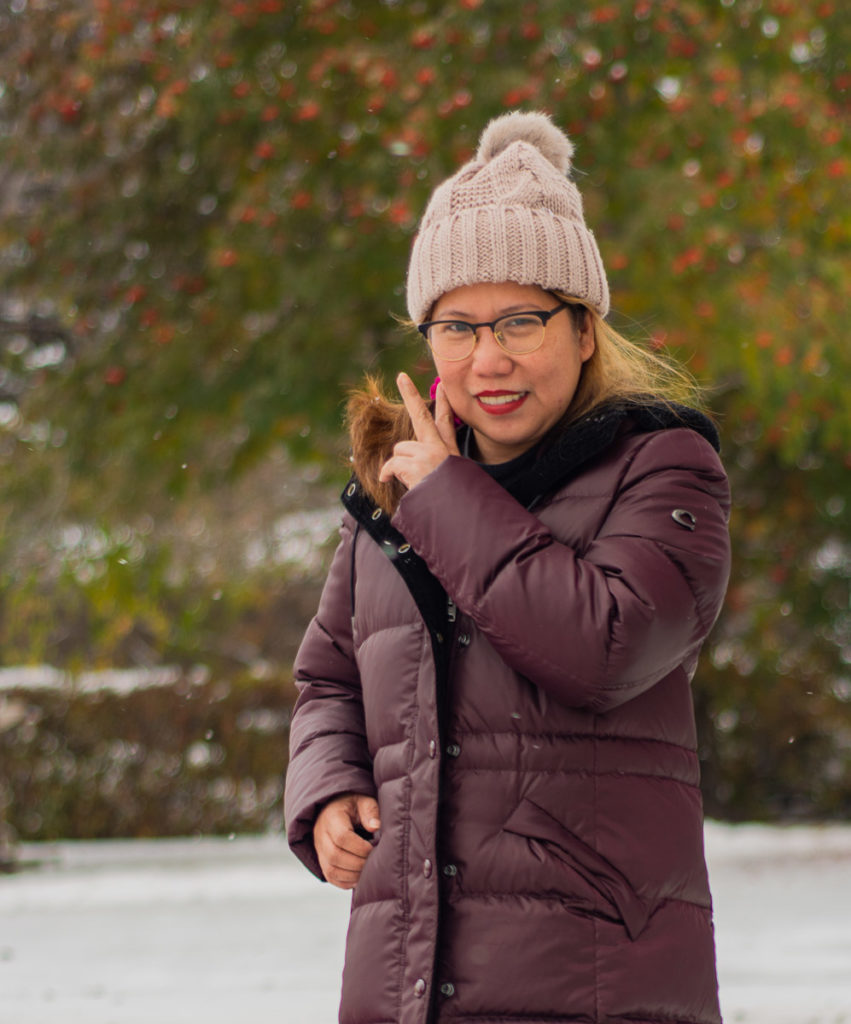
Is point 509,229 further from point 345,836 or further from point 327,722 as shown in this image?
point 345,836

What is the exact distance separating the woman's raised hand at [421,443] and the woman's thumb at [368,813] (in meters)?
0.45

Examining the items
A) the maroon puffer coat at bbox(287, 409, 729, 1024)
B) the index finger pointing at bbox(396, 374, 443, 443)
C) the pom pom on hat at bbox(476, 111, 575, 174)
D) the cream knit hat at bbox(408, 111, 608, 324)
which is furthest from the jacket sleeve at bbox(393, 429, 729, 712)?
the pom pom on hat at bbox(476, 111, 575, 174)

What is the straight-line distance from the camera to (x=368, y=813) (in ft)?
6.66

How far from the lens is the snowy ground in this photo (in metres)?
5.50

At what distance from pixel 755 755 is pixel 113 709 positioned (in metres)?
4.98

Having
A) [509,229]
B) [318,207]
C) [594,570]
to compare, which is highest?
[318,207]

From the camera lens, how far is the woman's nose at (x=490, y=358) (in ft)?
6.60

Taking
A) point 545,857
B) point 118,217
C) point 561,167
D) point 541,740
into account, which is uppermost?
point 118,217

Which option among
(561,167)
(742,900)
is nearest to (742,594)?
(742,900)

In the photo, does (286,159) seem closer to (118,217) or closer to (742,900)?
(118,217)

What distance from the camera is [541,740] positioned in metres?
1.88

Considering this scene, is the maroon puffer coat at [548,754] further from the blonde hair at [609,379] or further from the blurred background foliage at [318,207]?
the blurred background foliage at [318,207]

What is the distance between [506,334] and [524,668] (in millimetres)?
497

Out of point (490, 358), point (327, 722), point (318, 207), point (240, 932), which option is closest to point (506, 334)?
point (490, 358)
